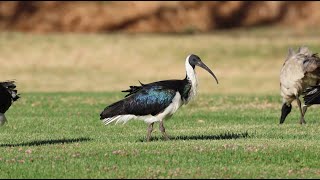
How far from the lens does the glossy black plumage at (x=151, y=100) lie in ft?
51.9

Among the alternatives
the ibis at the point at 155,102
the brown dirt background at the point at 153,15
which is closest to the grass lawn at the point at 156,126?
the ibis at the point at 155,102

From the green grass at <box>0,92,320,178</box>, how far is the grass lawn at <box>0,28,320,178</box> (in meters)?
0.02

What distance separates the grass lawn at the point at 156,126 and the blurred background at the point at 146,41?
114mm

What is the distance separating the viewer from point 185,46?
52656mm

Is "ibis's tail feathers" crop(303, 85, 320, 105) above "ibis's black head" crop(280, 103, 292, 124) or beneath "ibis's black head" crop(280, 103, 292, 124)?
above

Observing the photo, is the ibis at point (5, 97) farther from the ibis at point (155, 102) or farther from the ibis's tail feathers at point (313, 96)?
the ibis's tail feathers at point (313, 96)

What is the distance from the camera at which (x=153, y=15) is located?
6372cm

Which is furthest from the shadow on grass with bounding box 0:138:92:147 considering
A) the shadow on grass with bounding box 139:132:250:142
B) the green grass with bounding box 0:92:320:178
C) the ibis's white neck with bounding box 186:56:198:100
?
the ibis's white neck with bounding box 186:56:198:100

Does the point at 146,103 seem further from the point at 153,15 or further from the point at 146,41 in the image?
the point at 153,15

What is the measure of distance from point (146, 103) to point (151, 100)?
0.11 metres

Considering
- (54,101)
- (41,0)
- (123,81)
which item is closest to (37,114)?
(54,101)

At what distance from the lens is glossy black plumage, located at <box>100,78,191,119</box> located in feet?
51.9

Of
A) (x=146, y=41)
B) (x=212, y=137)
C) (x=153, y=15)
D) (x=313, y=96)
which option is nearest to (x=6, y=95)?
(x=212, y=137)

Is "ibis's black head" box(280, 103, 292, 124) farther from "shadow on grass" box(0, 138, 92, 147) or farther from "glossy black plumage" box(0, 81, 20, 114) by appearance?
"glossy black plumage" box(0, 81, 20, 114)
